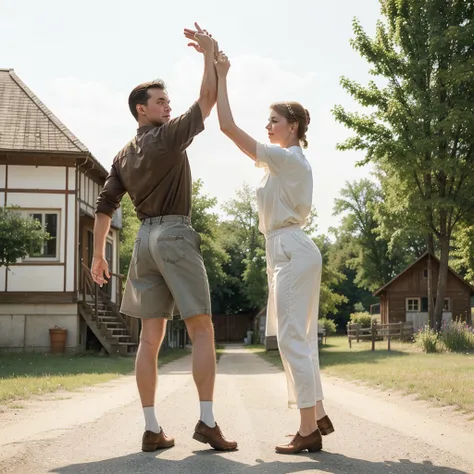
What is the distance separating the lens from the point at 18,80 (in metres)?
23.4

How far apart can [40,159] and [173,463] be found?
58.3ft

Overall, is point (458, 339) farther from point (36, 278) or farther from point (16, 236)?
point (16, 236)

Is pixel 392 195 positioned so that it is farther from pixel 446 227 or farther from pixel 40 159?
pixel 40 159

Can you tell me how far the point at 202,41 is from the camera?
4297 millimetres

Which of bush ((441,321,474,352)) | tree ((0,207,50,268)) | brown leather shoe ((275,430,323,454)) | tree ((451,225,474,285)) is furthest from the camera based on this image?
tree ((451,225,474,285))

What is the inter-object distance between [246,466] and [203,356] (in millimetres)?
789

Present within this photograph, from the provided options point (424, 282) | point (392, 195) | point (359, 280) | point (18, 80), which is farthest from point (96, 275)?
point (359, 280)

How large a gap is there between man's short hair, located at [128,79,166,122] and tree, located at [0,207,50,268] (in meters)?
11.9

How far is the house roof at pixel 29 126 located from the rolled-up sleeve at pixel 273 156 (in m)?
16.5

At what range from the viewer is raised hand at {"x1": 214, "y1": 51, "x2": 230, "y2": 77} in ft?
13.8

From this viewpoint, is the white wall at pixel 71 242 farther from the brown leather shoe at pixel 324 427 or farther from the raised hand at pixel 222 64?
the brown leather shoe at pixel 324 427

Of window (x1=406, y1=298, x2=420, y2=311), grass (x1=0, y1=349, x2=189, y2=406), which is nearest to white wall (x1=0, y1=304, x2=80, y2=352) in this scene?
grass (x1=0, y1=349, x2=189, y2=406)

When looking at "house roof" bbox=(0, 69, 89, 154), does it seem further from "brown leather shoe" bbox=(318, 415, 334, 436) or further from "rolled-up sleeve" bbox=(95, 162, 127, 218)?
"brown leather shoe" bbox=(318, 415, 334, 436)

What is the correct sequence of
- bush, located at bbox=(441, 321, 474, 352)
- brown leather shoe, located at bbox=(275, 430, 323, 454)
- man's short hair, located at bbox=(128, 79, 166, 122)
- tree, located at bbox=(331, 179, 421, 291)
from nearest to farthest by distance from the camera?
1. brown leather shoe, located at bbox=(275, 430, 323, 454)
2. man's short hair, located at bbox=(128, 79, 166, 122)
3. bush, located at bbox=(441, 321, 474, 352)
4. tree, located at bbox=(331, 179, 421, 291)
